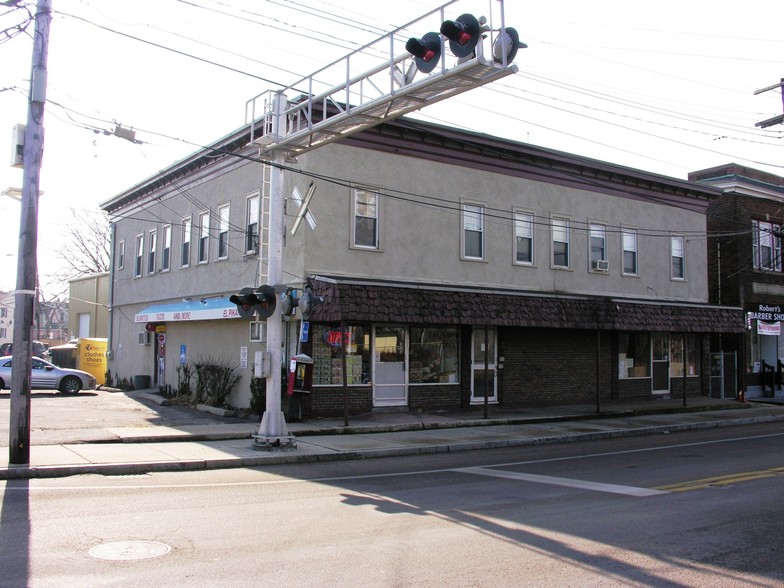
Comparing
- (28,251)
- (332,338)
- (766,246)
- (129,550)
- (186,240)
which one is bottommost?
(129,550)

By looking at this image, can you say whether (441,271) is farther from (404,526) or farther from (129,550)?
(129,550)

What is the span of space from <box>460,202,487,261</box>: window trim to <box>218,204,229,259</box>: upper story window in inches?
281

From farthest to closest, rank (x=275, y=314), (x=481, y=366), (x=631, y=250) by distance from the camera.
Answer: (x=631, y=250), (x=481, y=366), (x=275, y=314)

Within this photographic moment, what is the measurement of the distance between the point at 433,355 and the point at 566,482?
32.3 ft

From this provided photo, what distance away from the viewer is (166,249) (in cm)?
2694

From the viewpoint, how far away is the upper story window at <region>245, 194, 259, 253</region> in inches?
816

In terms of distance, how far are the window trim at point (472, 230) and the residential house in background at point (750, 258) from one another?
38.9 feet

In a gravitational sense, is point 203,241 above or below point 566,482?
above

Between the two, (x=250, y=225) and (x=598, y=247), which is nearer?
(x=250, y=225)

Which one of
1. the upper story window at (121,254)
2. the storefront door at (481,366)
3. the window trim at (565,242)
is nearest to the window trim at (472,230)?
the storefront door at (481,366)

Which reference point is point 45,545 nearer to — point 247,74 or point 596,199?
point 247,74

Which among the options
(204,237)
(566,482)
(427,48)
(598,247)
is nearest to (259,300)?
(427,48)

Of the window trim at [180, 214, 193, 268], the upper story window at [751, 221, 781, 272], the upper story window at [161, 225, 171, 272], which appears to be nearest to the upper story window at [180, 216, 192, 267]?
the window trim at [180, 214, 193, 268]

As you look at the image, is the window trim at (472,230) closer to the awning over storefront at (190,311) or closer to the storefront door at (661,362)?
the awning over storefront at (190,311)
